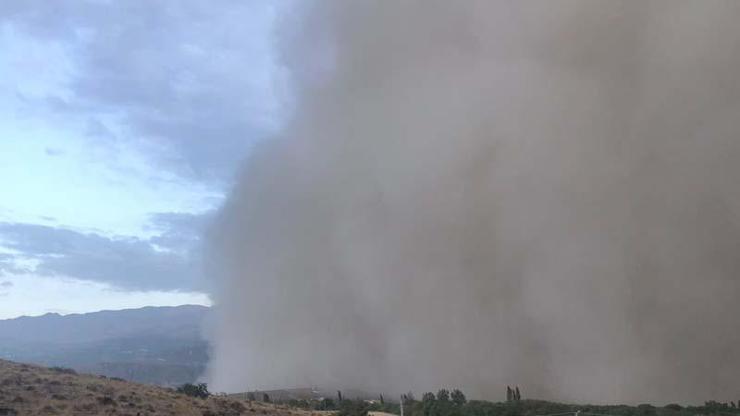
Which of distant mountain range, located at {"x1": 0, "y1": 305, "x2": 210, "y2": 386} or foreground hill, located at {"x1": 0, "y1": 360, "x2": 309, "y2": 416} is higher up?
distant mountain range, located at {"x1": 0, "y1": 305, "x2": 210, "y2": 386}

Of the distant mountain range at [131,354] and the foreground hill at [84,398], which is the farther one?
the distant mountain range at [131,354]

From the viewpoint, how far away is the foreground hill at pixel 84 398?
526 inches

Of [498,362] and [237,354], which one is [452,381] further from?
[237,354]

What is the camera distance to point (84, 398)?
47.1 feet

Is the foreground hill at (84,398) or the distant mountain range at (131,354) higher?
the distant mountain range at (131,354)

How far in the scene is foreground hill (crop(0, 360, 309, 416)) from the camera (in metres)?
13.4

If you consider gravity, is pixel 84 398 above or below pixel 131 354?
below

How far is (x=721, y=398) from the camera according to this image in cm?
2984

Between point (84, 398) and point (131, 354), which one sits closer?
point (84, 398)

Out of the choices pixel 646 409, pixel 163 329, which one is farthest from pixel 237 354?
pixel 163 329

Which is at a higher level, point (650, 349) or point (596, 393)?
point (650, 349)

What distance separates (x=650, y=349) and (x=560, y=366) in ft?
14.5

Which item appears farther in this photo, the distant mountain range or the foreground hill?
the distant mountain range

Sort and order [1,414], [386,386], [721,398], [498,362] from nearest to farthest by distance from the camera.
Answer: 1. [1,414]
2. [721,398]
3. [498,362]
4. [386,386]
